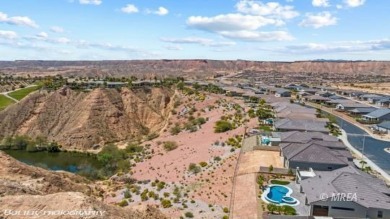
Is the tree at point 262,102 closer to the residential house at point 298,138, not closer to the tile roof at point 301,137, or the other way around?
Answer: the residential house at point 298,138

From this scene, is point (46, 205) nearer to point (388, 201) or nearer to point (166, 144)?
point (388, 201)

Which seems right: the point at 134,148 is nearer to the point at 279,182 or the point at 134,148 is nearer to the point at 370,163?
the point at 279,182

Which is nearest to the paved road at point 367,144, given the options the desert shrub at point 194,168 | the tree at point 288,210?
the tree at point 288,210

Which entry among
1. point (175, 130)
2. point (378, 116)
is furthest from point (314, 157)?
point (378, 116)

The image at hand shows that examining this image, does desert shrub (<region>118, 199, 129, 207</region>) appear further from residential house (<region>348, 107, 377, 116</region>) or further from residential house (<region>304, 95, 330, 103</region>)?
residential house (<region>304, 95, 330, 103</region>)

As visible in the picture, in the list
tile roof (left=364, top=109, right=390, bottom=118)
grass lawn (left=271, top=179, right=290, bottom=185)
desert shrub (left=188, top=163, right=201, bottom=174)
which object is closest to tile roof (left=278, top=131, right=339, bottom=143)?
grass lawn (left=271, top=179, right=290, bottom=185)

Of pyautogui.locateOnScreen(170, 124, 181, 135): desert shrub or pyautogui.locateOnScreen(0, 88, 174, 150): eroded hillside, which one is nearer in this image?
pyautogui.locateOnScreen(170, 124, 181, 135): desert shrub
